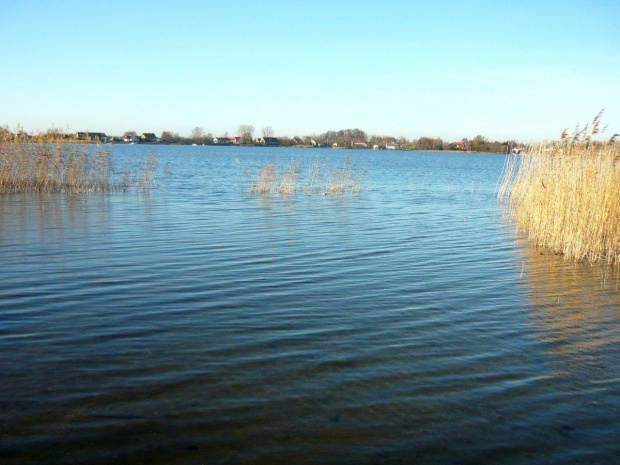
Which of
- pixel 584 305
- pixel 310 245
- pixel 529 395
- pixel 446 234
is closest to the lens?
pixel 529 395

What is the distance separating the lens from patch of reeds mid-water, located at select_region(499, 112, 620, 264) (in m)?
9.66

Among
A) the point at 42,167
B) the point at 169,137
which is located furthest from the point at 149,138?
the point at 42,167

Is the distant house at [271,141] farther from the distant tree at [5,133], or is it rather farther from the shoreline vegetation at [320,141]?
the distant tree at [5,133]

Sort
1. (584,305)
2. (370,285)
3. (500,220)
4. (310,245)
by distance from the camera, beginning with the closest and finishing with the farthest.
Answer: (584,305) → (370,285) → (310,245) → (500,220)

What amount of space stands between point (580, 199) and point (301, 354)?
278 inches

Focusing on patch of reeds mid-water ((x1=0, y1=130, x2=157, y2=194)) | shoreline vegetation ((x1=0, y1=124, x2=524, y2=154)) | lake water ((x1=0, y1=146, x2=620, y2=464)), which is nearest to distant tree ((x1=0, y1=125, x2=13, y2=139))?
patch of reeds mid-water ((x1=0, y1=130, x2=157, y2=194))

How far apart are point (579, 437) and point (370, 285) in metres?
4.10

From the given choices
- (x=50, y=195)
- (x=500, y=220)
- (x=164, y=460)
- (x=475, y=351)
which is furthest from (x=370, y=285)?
(x=50, y=195)

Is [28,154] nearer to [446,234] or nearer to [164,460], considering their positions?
[446,234]

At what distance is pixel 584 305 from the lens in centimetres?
718

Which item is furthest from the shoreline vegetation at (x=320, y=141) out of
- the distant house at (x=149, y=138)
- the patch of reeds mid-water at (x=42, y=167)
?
the patch of reeds mid-water at (x=42, y=167)

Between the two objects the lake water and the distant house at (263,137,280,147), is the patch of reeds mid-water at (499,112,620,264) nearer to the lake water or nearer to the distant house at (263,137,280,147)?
the lake water

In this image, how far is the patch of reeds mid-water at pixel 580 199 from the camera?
31.7 feet

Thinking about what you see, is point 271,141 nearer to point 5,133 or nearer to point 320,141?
point 320,141
